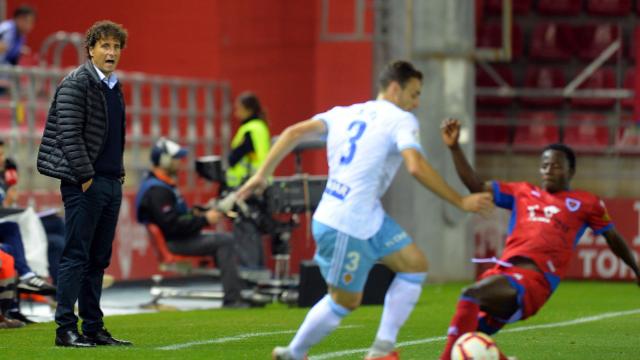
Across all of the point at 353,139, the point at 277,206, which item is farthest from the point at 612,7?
the point at 353,139

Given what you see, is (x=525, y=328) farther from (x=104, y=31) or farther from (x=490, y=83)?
(x=490, y=83)

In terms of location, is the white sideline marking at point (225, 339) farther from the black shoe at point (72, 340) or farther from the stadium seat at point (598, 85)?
the stadium seat at point (598, 85)

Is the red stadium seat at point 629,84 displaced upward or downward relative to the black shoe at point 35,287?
upward

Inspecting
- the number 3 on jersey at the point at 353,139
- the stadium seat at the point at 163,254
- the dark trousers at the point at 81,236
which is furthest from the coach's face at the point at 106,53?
the stadium seat at the point at 163,254

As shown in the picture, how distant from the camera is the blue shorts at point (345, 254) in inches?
313

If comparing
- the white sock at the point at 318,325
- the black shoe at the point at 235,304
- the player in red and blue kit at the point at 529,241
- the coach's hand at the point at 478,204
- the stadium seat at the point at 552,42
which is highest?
the stadium seat at the point at 552,42

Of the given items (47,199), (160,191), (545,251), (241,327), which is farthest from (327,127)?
(47,199)

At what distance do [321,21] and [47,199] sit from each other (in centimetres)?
430

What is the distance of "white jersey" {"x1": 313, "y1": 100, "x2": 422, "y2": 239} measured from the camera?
802cm

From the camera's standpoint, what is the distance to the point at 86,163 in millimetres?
9445

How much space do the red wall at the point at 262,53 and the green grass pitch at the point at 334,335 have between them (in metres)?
4.59

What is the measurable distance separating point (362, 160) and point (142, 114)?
10890 millimetres

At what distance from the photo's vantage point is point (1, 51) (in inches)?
707

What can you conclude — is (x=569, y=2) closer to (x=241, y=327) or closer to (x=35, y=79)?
(x=35, y=79)
